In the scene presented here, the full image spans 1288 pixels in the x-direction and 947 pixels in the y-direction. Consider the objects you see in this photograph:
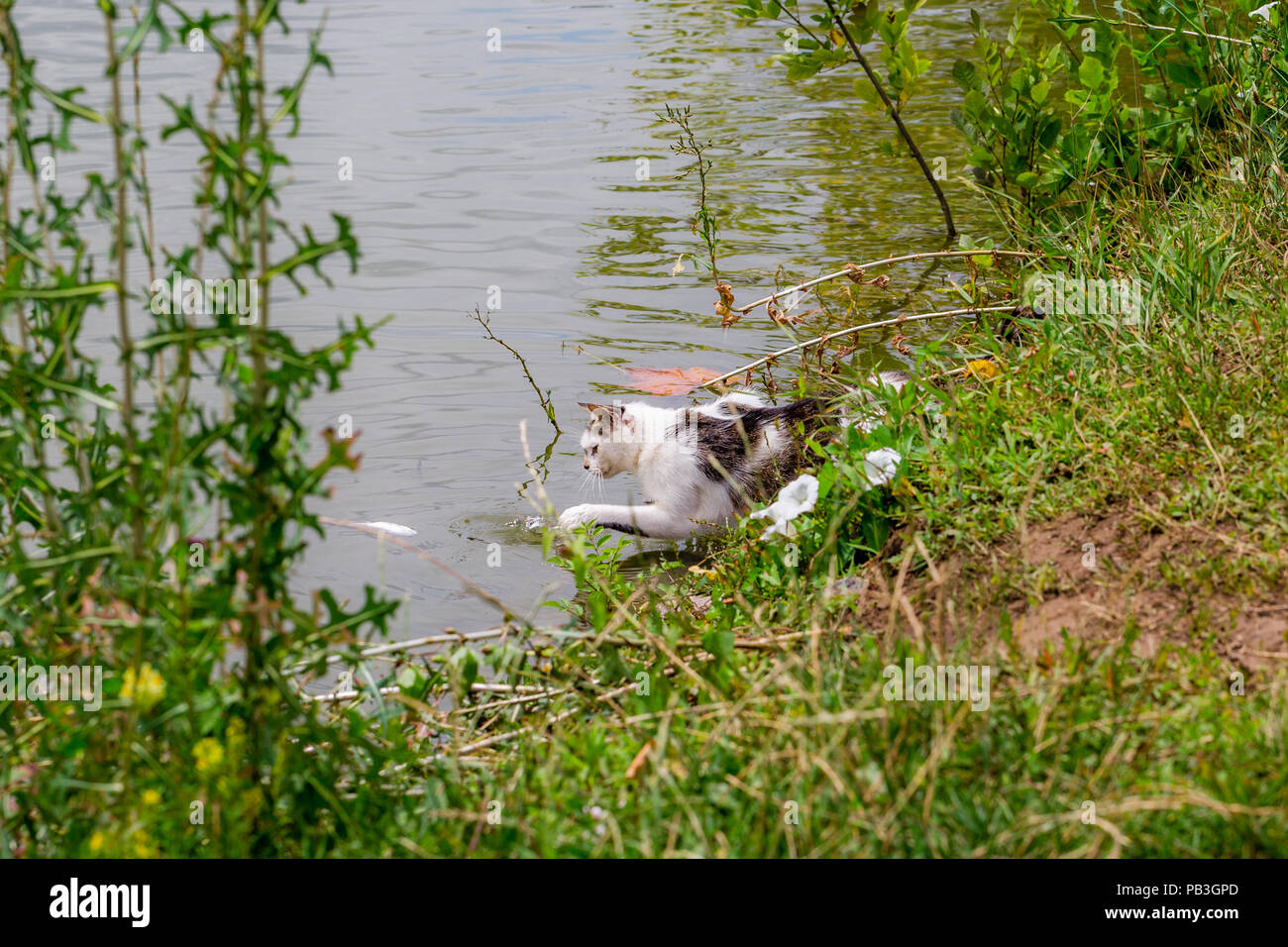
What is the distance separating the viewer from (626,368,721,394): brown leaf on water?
22.4ft

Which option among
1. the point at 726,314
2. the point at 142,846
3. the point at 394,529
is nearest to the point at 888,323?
the point at 726,314

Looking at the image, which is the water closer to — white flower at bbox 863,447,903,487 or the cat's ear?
the cat's ear

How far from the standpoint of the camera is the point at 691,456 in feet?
18.5

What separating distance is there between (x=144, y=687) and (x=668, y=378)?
473 centimetres

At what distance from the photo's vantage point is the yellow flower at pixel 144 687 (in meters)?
2.38

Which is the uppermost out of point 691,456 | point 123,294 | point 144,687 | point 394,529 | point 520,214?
point 123,294

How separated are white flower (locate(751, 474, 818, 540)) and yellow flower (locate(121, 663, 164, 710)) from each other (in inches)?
86.7

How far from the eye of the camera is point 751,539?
14.6ft

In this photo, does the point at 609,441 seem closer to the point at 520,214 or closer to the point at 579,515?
the point at 579,515

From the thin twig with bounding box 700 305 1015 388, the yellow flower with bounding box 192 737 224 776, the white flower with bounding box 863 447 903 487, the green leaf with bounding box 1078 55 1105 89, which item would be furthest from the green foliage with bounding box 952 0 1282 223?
the yellow flower with bounding box 192 737 224 776

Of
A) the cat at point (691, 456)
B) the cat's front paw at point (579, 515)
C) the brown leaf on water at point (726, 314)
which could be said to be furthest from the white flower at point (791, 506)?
the brown leaf on water at point (726, 314)
